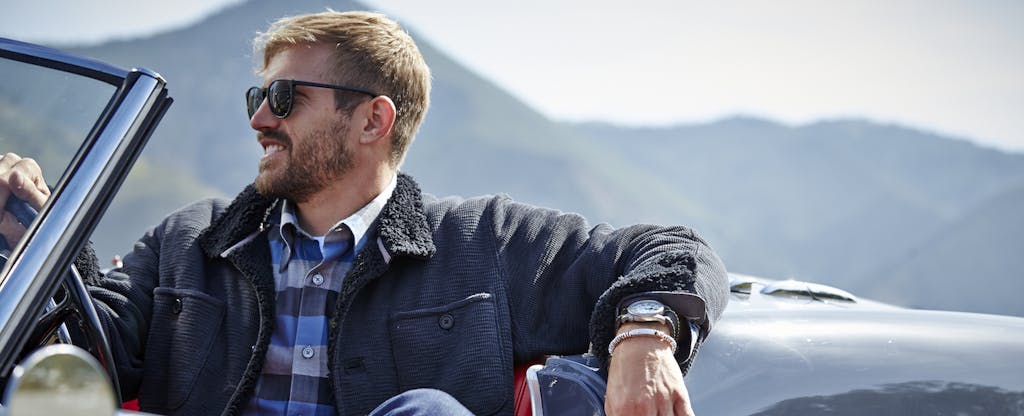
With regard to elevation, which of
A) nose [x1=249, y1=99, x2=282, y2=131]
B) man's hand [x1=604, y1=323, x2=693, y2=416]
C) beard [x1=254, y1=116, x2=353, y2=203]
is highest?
nose [x1=249, y1=99, x2=282, y2=131]

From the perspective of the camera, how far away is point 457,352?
6.77ft

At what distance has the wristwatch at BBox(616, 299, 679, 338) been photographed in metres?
1.71

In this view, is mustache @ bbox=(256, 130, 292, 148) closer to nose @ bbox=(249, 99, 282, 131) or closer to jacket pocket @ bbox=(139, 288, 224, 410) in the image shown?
nose @ bbox=(249, 99, 282, 131)

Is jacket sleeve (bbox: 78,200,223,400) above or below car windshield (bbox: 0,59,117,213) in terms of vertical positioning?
below

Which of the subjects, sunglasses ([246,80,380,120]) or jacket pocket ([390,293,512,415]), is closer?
jacket pocket ([390,293,512,415])

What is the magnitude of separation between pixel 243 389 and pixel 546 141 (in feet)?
37.5

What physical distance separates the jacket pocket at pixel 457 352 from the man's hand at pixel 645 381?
408mm

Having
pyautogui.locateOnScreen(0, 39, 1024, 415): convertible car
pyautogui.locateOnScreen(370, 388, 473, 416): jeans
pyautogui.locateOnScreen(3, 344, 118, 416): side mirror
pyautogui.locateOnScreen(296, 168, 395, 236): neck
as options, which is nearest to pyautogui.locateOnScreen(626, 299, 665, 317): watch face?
pyautogui.locateOnScreen(0, 39, 1024, 415): convertible car

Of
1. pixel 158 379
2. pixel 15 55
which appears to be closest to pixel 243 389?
pixel 158 379

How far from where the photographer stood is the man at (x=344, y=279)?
204 cm

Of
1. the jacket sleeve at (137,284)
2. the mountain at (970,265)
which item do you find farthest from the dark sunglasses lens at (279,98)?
the mountain at (970,265)

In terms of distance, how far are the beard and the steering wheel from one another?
0.55 metres

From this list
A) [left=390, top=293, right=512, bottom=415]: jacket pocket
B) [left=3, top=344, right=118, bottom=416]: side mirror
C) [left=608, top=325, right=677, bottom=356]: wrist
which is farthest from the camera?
[left=390, top=293, right=512, bottom=415]: jacket pocket

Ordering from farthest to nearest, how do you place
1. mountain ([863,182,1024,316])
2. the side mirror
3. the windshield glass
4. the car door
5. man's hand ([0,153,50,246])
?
mountain ([863,182,1024,316]) < the windshield glass < man's hand ([0,153,50,246]) < the car door < the side mirror
